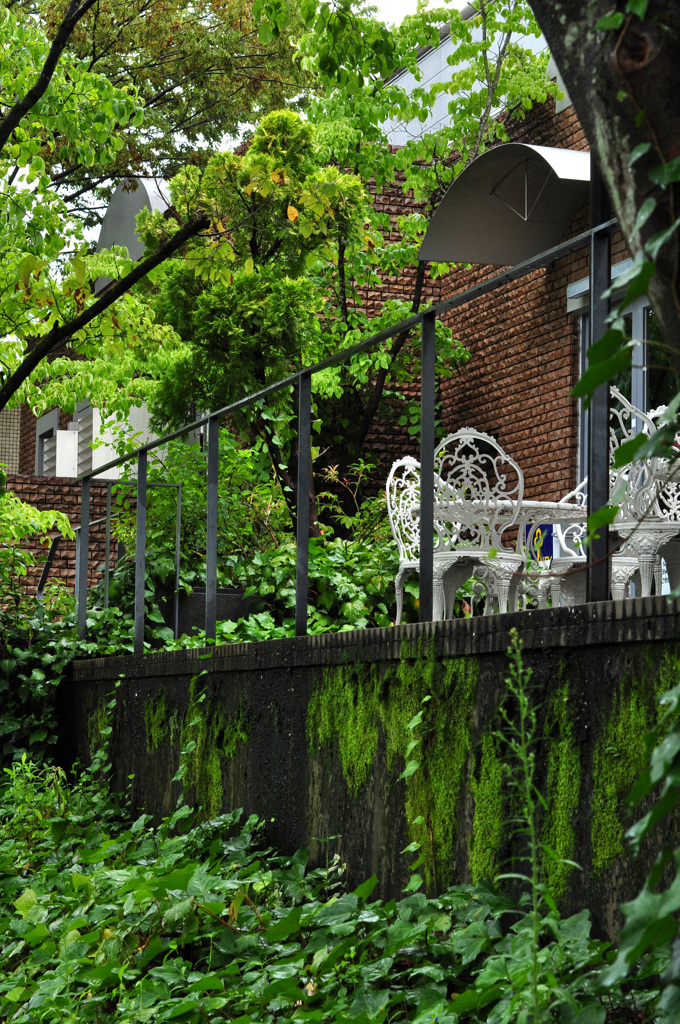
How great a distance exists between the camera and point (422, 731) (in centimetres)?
373

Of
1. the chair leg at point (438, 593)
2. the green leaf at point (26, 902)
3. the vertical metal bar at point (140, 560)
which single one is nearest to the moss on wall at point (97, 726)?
the vertical metal bar at point (140, 560)

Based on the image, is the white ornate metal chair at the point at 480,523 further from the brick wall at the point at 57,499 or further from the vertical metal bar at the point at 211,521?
the brick wall at the point at 57,499

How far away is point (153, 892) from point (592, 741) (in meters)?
1.83

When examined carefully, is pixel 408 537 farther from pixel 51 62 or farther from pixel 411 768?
pixel 51 62

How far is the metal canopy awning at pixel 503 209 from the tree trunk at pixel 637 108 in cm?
816

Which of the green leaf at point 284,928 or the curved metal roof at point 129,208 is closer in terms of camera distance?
the green leaf at point 284,928

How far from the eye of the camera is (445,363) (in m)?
12.5

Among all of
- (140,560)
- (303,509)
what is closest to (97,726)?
(140,560)

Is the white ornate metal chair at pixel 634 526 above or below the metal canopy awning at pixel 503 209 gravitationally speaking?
below

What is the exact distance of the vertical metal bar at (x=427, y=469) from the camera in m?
4.00

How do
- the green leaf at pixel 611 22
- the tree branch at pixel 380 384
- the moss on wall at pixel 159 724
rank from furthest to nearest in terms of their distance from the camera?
the tree branch at pixel 380 384, the moss on wall at pixel 159 724, the green leaf at pixel 611 22

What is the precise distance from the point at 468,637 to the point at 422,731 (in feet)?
1.31

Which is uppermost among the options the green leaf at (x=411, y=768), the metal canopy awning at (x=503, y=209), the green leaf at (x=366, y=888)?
the metal canopy awning at (x=503, y=209)

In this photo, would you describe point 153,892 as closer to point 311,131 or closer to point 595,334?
point 595,334
